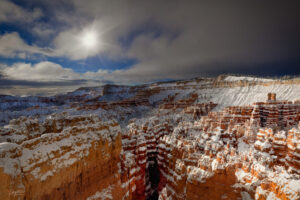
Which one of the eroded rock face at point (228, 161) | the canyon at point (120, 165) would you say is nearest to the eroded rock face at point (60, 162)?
the canyon at point (120, 165)

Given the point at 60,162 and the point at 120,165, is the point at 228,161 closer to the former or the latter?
the point at 120,165

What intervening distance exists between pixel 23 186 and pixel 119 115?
4670 cm

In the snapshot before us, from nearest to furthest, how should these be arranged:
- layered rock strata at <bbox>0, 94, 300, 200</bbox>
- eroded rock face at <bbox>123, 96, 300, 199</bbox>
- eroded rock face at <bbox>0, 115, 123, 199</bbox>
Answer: eroded rock face at <bbox>0, 115, 123, 199</bbox> → layered rock strata at <bbox>0, 94, 300, 200</bbox> → eroded rock face at <bbox>123, 96, 300, 199</bbox>

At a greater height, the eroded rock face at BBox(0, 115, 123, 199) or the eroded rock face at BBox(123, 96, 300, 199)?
the eroded rock face at BBox(0, 115, 123, 199)

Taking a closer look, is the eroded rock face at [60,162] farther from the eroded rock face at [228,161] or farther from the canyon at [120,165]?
the eroded rock face at [228,161]

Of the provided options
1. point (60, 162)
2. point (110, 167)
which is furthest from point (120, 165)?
point (60, 162)

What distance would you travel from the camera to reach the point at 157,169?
49.8 ft

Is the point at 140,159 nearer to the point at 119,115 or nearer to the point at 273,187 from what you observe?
the point at 273,187

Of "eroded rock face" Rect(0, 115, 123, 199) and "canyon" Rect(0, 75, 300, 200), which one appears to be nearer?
"eroded rock face" Rect(0, 115, 123, 199)

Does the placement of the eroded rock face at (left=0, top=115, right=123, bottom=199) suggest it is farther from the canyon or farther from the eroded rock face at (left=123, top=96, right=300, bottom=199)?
the eroded rock face at (left=123, top=96, right=300, bottom=199)

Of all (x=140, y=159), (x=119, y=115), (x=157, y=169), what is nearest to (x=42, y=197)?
(x=140, y=159)

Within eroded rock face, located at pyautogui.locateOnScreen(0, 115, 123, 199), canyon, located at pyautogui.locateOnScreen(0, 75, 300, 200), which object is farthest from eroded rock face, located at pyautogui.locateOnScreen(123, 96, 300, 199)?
eroded rock face, located at pyautogui.locateOnScreen(0, 115, 123, 199)

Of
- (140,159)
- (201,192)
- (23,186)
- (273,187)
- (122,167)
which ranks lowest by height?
(140,159)

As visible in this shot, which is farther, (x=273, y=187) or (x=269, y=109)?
(x=269, y=109)
